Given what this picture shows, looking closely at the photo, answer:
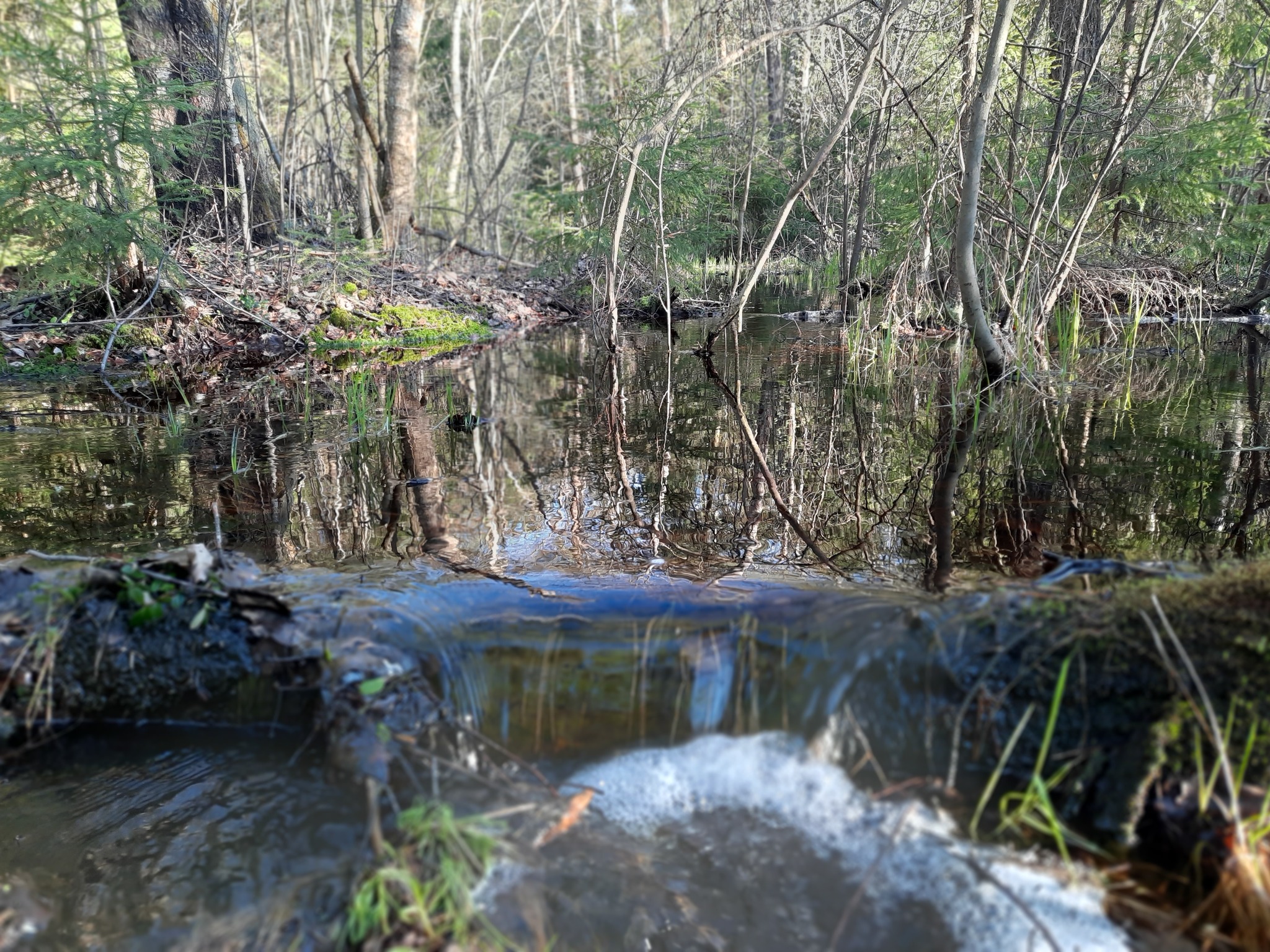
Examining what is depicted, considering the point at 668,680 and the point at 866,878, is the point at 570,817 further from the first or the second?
the point at 866,878

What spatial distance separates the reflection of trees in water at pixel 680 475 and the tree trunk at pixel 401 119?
22.4 ft

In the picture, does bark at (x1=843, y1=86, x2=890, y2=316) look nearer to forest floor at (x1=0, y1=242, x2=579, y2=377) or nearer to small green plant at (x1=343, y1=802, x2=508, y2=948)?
forest floor at (x1=0, y1=242, x2=579, y2=377)

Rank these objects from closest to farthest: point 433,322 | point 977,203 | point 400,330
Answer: point 977,203 < point 400,330 < point 433,322

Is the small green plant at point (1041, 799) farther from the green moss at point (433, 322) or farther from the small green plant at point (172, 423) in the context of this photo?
the green moss at point (433, 322)

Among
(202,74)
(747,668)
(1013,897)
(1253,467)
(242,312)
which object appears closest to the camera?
(1013,897)

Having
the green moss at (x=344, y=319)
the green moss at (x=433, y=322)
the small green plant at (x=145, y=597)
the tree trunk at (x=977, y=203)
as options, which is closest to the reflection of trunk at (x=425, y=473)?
the small green plant at (x=145, y=597)

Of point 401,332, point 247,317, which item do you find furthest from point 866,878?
point 401,332

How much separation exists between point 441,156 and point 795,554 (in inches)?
857

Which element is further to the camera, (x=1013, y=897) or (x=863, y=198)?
(x=863, y=198)

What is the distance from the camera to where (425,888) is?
58.1 inches

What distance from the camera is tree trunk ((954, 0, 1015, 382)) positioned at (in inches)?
190

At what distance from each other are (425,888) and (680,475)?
10.4 feet

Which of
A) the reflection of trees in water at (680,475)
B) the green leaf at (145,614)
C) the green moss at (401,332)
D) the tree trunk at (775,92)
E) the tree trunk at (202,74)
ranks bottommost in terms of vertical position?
the green leaf at (145,614)

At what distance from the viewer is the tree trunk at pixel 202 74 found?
27.7 feet
